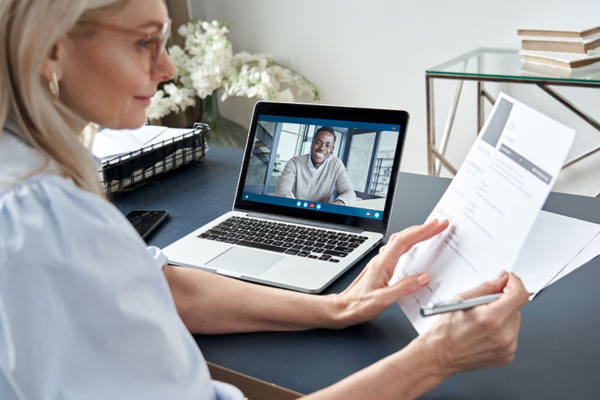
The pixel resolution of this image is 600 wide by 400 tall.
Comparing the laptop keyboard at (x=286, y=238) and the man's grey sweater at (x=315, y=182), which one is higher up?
the man's grey sweater at (x=315, y=182)

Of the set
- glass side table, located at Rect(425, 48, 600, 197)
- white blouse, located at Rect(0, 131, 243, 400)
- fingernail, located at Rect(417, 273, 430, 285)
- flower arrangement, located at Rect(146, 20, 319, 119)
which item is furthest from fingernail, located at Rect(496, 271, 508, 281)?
flower arrangement, located at Rect(146, 20, 319, 119)

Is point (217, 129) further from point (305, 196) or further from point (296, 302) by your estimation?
point (296, 302)

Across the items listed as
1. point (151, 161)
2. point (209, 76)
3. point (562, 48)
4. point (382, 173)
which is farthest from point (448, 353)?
point (209, 76)

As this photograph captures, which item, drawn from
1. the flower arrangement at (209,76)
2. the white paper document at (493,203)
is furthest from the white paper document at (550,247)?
the flower arrangement at (209,76)

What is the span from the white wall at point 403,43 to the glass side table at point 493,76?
71 millimetres

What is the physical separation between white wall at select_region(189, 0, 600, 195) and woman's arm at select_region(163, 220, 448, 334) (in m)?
1.75

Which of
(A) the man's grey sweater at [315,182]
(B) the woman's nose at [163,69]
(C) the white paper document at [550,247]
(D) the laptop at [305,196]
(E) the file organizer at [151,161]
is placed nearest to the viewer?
(B) the woman's nose at [163,69]

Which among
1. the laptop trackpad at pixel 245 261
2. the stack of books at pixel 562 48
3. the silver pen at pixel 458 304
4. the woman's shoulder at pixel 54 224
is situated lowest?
the laptop trackpad at pixel 245 261

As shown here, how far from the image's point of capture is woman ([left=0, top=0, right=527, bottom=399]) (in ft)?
1.80

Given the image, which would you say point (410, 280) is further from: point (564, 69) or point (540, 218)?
point (564, 69)

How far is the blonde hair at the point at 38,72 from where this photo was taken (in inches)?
23.0

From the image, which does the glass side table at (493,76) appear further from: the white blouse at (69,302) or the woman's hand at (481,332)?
the white blouse at (69,302)

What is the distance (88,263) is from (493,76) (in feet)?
5.76

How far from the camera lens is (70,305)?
55 centimetres
